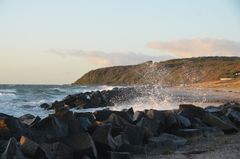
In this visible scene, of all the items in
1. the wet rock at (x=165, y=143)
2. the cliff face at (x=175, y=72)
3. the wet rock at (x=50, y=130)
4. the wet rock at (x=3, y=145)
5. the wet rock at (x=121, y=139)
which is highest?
the cliff face at (x=175, y=72)

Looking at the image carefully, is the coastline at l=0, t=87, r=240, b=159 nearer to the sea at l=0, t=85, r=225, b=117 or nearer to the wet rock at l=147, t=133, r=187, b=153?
the wet rock at l=147, t=133, r=187, b=153

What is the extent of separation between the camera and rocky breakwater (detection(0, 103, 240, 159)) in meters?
9.55

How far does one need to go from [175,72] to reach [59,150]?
137m

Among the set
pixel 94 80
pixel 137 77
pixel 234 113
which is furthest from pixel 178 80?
pixel 234 113

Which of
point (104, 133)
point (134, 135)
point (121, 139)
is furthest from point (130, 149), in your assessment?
point (134, 135)

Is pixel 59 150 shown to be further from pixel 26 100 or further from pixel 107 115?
pixel 26 100

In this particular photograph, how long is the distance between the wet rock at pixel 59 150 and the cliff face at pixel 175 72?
8882cm

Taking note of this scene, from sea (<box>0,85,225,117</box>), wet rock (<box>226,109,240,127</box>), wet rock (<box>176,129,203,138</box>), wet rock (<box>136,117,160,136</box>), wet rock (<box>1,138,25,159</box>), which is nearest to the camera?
wet rock (<box>1,138,25,159</box>)

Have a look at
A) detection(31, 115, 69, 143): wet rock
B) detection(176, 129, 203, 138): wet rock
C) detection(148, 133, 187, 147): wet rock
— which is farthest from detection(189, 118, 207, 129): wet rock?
detection(31, 115, 69, 143): wet rock

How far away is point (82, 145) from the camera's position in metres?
Result: 9.88

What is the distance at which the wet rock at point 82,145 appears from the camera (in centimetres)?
980

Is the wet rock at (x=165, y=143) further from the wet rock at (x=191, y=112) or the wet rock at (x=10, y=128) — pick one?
the wet rock at (x=10, y=128)

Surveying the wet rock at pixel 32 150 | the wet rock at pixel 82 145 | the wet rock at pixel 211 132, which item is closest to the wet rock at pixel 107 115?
the wet rock at pixel 211 132

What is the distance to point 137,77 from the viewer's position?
166m
